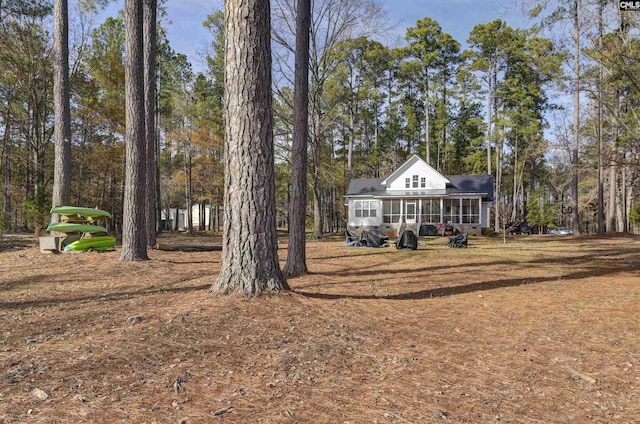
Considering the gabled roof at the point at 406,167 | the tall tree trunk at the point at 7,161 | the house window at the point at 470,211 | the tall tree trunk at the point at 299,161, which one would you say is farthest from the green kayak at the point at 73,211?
the house window at the point at 470,211

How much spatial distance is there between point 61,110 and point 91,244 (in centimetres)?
393

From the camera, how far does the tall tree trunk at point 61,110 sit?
422 inches

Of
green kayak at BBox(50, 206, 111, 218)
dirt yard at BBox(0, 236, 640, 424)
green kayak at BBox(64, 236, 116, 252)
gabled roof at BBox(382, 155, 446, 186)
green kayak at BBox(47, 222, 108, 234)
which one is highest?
gabled roof at BBox(382, 155, 446, 186)

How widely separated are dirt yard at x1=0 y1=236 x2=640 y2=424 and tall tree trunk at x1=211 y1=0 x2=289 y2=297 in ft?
1.26

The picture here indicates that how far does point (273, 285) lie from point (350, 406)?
239 centimetres

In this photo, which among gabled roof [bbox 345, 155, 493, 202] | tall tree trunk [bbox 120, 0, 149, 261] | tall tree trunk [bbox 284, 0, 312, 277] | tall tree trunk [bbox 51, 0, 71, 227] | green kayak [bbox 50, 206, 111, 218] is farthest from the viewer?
gabled roof [bbox 345, 155, 493, 202]

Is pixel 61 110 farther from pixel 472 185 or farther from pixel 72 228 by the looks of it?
pixel 472 185

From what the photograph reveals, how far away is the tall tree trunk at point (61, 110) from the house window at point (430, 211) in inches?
892

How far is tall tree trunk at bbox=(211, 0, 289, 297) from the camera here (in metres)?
4.63

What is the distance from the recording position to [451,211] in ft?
93.1

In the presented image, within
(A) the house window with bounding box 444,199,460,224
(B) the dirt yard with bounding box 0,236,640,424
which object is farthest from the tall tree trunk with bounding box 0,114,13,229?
(A) the house window with bounding box 444,199,460,224

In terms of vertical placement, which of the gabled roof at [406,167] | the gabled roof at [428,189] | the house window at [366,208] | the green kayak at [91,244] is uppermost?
the gabled roof at [406,167]

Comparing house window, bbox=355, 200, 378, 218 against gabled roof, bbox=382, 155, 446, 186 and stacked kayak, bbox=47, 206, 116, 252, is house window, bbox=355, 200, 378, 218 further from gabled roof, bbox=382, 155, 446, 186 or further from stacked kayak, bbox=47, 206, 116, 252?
stacked kayak, bbox=47, 206, 116, 252

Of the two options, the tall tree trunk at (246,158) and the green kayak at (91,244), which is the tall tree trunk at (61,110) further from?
the tall tree trunk at (246,158)
